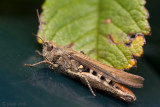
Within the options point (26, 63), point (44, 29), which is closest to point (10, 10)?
point (44, 29)

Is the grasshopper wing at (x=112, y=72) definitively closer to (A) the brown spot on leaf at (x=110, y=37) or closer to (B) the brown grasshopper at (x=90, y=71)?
(B) the brown grasshopper at (x=90, y=71)

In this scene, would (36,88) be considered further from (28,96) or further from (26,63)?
(26,63)

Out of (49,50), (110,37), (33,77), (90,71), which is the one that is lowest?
(33,77)

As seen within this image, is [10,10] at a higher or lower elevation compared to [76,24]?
lower

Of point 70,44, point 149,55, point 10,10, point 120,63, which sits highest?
point 149,55

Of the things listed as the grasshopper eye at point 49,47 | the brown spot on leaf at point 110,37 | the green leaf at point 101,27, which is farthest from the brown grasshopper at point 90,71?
the brown spot on leaf at point 110,37

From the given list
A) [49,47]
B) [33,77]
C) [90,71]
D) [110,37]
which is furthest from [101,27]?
[33,77]

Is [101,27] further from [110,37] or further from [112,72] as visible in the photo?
[112,72]
